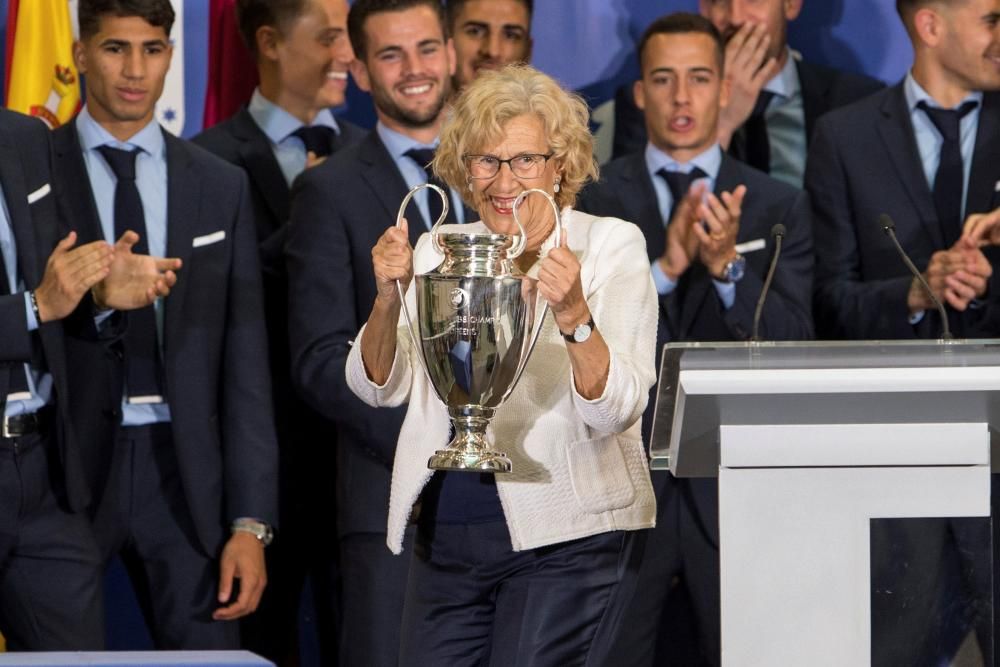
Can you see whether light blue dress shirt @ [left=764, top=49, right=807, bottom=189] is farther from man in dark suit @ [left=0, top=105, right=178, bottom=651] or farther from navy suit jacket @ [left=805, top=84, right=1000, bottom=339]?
man in dark suit @ [left=0, top=105, right=178, bottom=651]

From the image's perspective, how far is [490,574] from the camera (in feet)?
8.93

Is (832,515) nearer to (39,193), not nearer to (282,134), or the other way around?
(39,193)

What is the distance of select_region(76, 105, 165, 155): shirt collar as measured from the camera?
404cm

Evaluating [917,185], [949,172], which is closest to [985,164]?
[949,172]

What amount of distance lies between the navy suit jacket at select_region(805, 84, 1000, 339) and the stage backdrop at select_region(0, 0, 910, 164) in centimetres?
45

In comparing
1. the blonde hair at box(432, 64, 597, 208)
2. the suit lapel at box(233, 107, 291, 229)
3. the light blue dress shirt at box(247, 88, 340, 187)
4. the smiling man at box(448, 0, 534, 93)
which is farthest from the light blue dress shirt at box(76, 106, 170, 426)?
the blonde hair at box(432, 64, 597, 208)

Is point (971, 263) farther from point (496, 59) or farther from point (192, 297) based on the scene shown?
point (192, 297)

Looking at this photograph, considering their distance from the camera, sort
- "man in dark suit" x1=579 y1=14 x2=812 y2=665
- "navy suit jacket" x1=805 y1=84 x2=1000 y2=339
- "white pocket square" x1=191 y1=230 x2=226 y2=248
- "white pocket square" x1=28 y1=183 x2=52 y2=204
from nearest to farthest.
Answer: "white pocket square" x1=28 y1=183 x2=52 y2=204
"white pocket square" x1=191 y1=230 x2=226 y2=248
"man in dark suit" x1=579 y1=14 x2=812 y2=665
"navy suit jacket" x1=805 y1=84 x2=1000 y2=339

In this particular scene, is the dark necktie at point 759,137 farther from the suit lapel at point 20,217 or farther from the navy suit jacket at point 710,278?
the suit lapel at point 20,217

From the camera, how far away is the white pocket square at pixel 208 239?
12.9 ft

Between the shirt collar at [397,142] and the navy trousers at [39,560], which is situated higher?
the shirt collar at [397,142]

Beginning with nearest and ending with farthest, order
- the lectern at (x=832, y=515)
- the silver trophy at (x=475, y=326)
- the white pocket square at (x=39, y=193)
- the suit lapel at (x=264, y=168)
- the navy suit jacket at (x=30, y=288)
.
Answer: the lectern at (x=832, y=515) → the silver trophy at (x=475, y=326) → the navy suit jacket at (x=30, y=288) → the white pocket square at (x=39, y=193) → the suit lapel at (x=264, y=168)

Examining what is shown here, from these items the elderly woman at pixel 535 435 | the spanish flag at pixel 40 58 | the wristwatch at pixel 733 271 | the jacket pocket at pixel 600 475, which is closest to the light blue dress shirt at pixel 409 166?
the wristwatch at pixel 733 271

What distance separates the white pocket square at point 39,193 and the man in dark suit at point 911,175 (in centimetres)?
203
